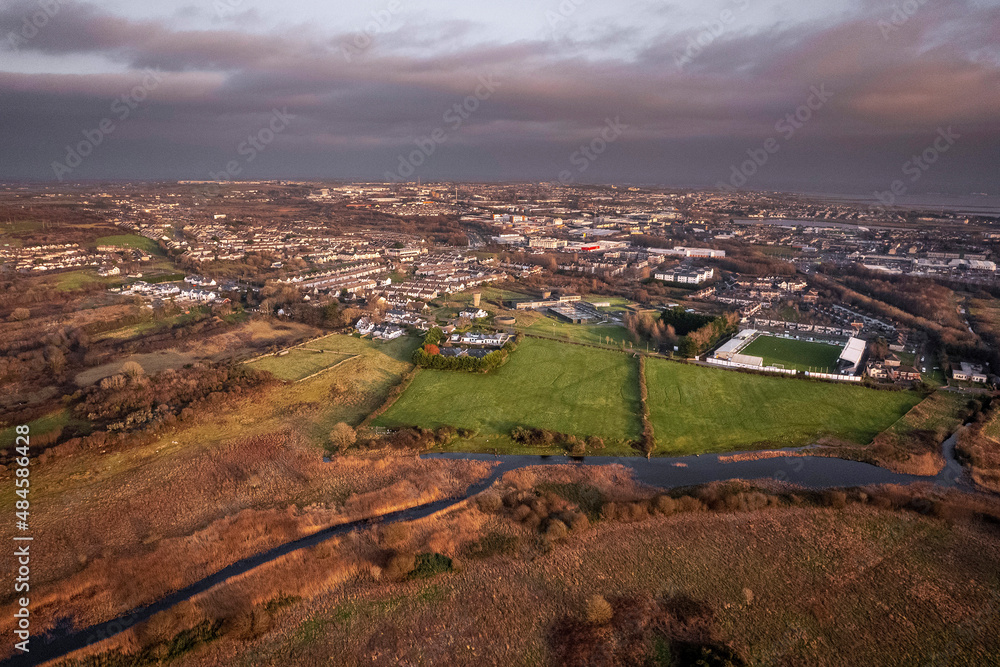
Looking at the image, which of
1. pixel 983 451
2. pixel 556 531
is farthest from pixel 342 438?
pixel 983 451

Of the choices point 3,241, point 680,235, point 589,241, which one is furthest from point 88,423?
point 680,235

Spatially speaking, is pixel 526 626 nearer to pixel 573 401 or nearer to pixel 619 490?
pixel 619 490

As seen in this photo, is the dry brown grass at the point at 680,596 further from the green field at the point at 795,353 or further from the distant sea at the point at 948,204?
the distant sea at the point at 948,204

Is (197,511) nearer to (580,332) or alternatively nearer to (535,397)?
(535,397)

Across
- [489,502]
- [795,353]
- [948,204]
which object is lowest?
[489,502]

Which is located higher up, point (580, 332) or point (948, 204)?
point (948, 204)

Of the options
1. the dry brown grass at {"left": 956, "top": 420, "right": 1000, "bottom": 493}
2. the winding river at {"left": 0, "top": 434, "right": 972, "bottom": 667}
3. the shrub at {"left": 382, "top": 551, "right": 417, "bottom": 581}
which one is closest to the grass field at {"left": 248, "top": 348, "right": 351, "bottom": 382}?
the winding river at {"left": 0, "top": 434, "right": 972, "bottom": 667}
